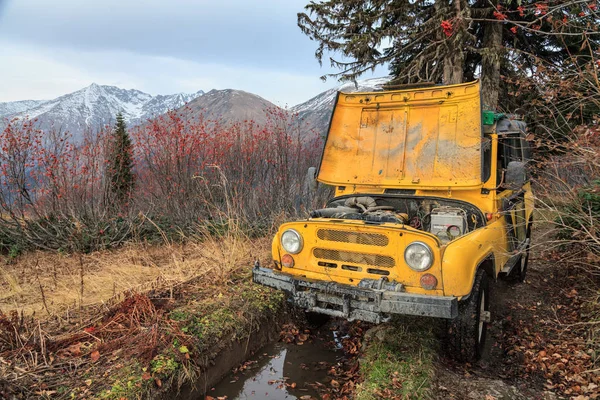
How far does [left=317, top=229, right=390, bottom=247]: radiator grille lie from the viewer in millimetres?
3549

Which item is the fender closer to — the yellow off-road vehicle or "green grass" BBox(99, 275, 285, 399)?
the yellow off-road vehicle

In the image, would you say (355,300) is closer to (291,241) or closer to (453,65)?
(291,241)

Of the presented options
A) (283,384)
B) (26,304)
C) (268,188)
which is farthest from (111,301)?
(268,188)

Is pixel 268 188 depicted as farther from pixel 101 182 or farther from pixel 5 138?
pixel 5 138

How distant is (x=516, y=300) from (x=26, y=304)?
6593 millimetres

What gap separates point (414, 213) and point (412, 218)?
0.06 metres

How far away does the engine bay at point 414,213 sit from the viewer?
4.15m

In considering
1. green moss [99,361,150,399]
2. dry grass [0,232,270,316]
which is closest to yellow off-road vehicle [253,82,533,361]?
green moss [99,361,150,399]

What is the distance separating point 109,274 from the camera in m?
5.73

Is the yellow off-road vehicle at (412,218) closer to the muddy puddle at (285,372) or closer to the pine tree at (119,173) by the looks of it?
the muddy puddle at (285,372)

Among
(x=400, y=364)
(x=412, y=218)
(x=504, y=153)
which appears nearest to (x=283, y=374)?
(x=400, y=364)

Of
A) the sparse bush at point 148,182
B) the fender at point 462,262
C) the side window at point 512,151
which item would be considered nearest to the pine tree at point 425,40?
the sparse bush at point 148,182

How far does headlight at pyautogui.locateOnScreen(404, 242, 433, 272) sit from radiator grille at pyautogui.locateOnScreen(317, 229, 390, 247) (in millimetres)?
215

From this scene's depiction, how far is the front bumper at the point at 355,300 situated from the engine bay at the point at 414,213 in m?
0.74
